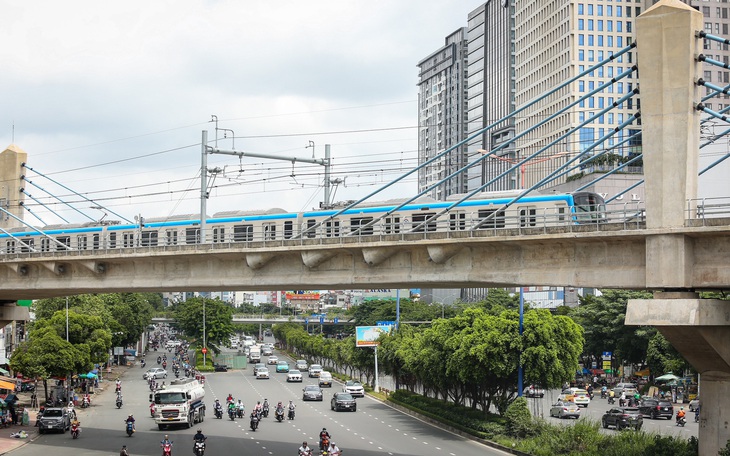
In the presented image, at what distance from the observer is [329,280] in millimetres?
36000

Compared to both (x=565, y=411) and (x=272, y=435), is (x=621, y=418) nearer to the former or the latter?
(x=565, y=411)

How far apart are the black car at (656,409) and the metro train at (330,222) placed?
14.7 meters

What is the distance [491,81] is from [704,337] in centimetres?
14456

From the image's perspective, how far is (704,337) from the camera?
27062mm

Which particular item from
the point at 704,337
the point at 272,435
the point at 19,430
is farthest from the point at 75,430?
the point at 704,337

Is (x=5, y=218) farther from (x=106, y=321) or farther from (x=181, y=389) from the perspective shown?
(x=181, y=389)

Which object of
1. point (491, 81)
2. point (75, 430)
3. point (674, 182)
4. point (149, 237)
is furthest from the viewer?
point (491, 81)

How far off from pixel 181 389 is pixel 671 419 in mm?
31277

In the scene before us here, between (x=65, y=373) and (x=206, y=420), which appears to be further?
(x=65, y=373)

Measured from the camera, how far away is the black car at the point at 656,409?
193 feet

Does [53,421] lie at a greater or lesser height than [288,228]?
lesser

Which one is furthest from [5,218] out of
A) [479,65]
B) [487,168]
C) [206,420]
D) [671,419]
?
[479,65]

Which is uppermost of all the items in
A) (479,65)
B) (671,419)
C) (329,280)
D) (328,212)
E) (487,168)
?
(479,65)

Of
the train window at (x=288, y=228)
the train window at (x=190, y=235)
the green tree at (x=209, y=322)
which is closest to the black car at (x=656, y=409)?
the train window at (x=288, y=228)
